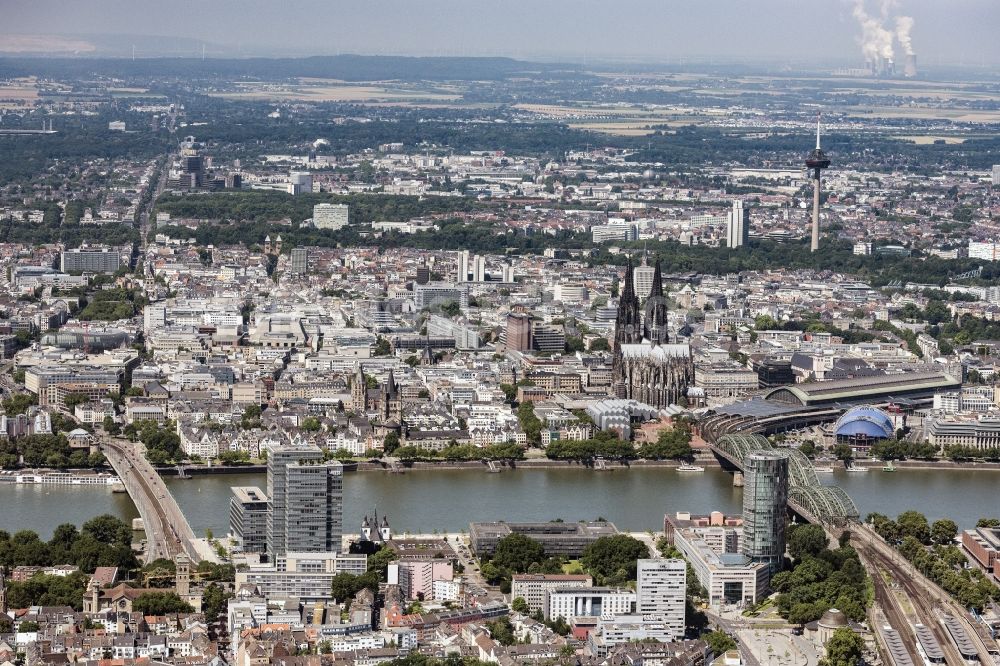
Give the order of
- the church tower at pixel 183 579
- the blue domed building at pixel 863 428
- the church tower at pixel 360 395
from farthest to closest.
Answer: the church tower at pixel 360 395
the blue domed building at pixel 863 428
the church tower at pixel 183 579

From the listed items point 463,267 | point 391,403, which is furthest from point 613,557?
point 463,267

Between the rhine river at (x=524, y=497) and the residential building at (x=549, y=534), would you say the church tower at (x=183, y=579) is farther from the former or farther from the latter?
the residential building at (x=549, y=534)

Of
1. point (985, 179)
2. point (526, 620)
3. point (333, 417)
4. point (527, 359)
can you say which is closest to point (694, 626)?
point (526, 620)

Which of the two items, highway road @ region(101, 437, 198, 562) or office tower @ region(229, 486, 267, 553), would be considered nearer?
office tower @ region(229, 486, 267, 553)

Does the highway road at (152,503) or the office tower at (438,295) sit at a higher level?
the highway road at (152,503)

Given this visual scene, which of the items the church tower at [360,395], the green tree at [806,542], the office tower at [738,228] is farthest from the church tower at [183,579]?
the office tower at [738,228]

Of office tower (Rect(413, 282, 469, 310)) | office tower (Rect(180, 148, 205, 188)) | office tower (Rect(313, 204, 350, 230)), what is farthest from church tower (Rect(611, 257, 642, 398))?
office tower (Rect(180, 148, 205, 188))

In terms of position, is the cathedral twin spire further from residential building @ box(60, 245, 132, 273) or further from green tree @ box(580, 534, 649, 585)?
residential building @ box(60, 245, 132, 273)
